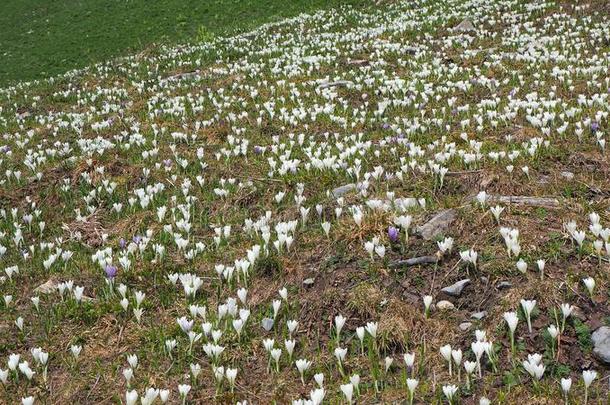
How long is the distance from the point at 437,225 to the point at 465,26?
15.6 metres

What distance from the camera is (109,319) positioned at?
220 inches

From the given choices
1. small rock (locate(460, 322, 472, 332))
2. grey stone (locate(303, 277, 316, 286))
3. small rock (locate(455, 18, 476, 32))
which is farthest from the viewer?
small rock (locate(455, 18, 476, 32))

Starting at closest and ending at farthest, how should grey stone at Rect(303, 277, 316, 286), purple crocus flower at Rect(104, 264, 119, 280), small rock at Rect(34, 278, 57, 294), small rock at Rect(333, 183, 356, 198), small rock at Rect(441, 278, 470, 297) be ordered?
small rock at Rect(441, 278, 470, 297)
grey stone at Rect(303, 277, 316, 286)
purple crocus flower at Rect(104, 264, 119, 280)
small rock at Rect(34, 278, 57, 294)
small rock at Rect(333, 183, 356, 198)

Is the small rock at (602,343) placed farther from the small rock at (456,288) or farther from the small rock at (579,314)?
the small rock at (456,288)

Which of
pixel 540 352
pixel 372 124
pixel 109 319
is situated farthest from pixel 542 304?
pixel 372 124

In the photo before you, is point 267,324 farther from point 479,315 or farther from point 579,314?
point 579,314

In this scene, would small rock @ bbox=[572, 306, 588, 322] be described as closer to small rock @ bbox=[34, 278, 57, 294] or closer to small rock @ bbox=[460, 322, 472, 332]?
small rock @ bbox=[460, 322, 472, 332]

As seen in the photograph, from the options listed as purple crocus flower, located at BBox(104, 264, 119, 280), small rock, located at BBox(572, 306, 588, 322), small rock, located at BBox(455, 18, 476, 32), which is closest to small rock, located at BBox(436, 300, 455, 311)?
small rock, located at BBox(572, 306, 588, 322)

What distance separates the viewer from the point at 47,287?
614cm

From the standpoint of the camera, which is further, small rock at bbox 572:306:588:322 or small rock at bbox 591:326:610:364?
small rock at bbox 572:306:588:322

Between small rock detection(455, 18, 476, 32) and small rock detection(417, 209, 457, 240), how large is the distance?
48.7 ft

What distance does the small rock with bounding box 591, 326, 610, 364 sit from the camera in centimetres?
420

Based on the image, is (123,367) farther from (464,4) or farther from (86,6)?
(86,6)

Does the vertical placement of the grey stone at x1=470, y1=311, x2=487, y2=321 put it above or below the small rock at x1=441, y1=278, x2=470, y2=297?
below
